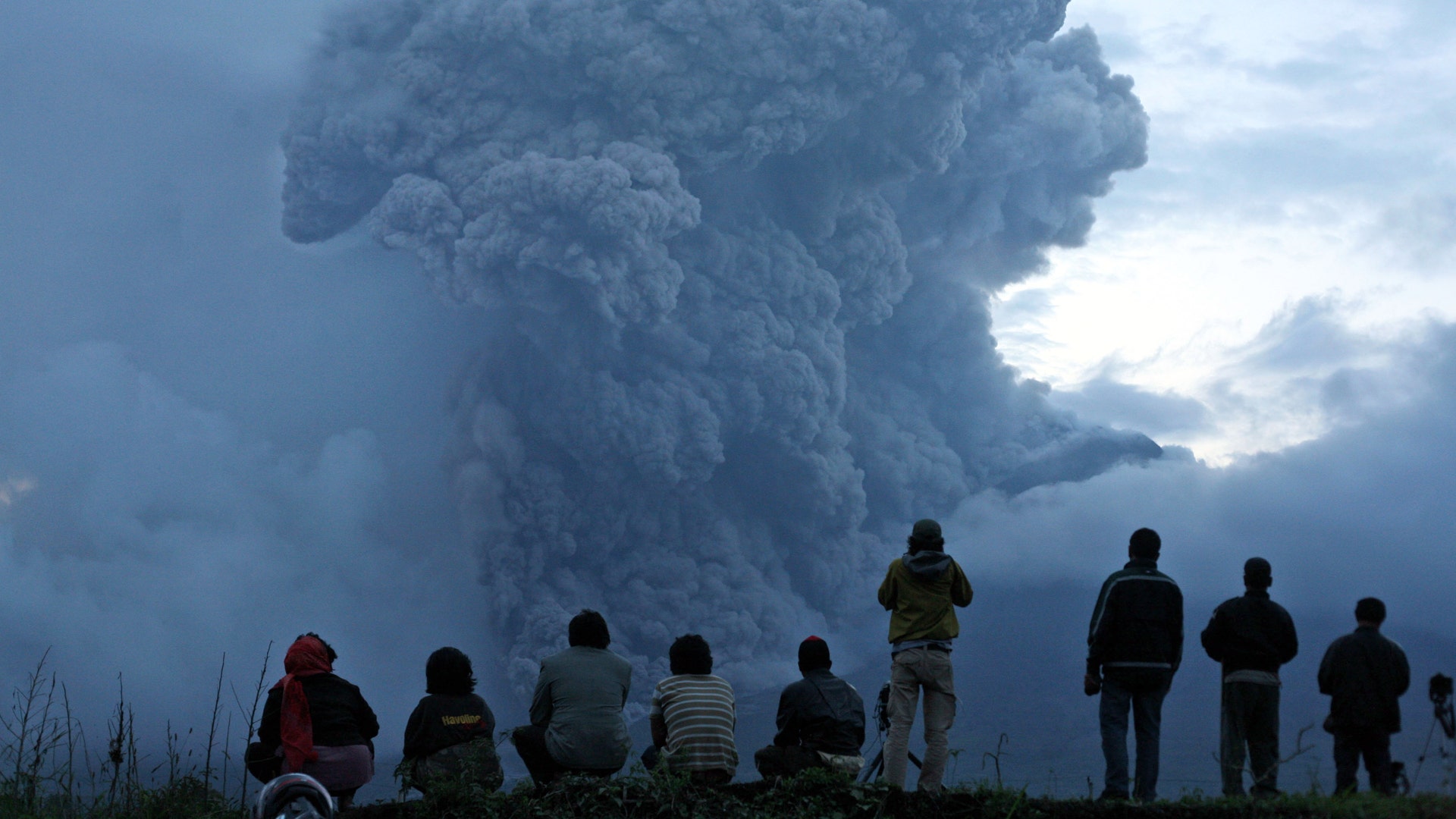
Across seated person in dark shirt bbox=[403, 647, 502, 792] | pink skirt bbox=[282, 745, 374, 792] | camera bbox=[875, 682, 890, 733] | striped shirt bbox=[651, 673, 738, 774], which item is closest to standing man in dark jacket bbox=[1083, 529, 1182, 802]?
camera bbox=[875, 682, 890, 733]

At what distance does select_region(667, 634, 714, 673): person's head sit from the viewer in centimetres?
743

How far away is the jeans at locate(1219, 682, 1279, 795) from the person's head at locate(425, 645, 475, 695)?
4587 mm

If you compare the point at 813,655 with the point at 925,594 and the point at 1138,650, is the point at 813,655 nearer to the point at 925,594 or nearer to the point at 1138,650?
the point at 925,594

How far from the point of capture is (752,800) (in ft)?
21.2

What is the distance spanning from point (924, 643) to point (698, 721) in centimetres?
151

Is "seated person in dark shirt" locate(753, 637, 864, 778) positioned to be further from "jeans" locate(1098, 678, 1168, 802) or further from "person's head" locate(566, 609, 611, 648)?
"jeans" locate(1098, 678, 1168, 802)

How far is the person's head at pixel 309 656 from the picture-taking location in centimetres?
667

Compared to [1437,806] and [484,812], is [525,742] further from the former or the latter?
[1437,806]

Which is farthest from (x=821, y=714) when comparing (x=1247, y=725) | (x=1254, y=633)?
(x=1254, y=633)

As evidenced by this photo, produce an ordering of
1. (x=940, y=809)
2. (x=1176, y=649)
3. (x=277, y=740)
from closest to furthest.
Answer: (x=940, y=809), (x=277, y=740), (x=1176, y=649)

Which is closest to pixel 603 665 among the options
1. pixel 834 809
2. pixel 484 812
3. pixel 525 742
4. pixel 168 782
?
pixel 525 742

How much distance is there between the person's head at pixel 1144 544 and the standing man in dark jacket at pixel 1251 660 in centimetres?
51

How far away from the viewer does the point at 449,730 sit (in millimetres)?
A: 6992

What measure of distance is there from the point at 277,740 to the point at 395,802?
2.50ft
